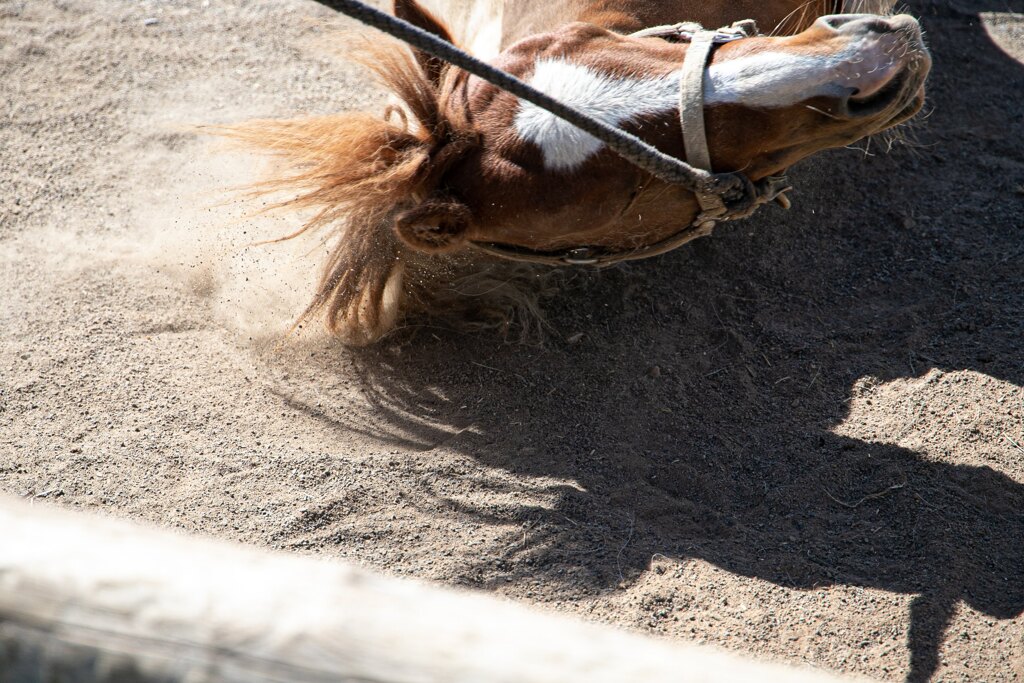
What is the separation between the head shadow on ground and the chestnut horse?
52cm

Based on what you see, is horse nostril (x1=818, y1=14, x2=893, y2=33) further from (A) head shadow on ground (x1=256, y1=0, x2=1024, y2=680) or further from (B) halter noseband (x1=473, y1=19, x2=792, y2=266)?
(A) head shadow on ground (x1=256, y1=0, x2=1024, y2=680)

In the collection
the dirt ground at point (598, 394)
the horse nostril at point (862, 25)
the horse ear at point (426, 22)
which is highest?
the horse ear at point (426, 22)

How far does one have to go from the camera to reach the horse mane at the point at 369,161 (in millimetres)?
2164

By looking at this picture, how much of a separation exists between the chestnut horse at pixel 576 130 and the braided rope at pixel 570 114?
2.9 inches

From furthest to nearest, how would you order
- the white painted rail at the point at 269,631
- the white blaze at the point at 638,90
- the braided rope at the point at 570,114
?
the white blaze at the point at 638,90 < the braided rope at the point at 570,114 < the white painted rail at the point at 269,631

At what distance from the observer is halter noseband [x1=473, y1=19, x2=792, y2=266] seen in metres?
1.94

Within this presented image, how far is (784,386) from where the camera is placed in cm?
260

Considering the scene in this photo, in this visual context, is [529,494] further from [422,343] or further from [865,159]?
[865,159]

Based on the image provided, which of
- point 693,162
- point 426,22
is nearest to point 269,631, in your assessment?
point 693,162

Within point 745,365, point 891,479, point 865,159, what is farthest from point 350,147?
point 865,159

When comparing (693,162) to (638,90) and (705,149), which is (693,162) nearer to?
(705,149)

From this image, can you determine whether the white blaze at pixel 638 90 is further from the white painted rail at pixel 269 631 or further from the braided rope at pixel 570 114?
the white painted rail at pixel 269 631

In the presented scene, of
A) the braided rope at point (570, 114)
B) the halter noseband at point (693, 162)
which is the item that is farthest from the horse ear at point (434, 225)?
the braided rope at point (570, 114)

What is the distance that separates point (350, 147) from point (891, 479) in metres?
1.84
